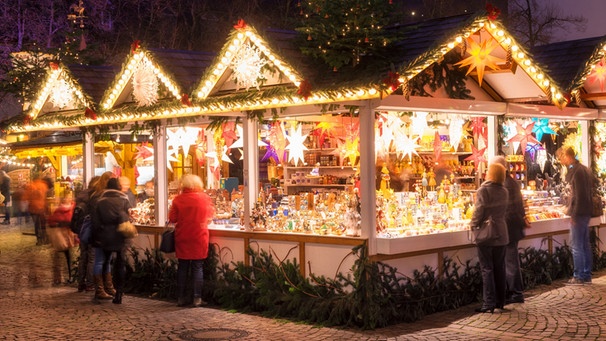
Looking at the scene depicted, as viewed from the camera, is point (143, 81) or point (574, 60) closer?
point (143, 81)

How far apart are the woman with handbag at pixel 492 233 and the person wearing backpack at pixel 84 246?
217 inches

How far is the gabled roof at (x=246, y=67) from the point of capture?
33.3 ft

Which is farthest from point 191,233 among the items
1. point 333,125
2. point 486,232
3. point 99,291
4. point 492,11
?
point 492,11

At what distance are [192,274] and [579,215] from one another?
17.8 feet

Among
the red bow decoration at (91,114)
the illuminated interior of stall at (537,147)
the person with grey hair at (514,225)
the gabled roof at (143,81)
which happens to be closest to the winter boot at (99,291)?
the gabled roof at (143,81)

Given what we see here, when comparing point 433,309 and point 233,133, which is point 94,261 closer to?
point 233,133

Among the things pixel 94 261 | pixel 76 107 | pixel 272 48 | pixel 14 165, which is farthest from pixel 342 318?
pixel 14 165

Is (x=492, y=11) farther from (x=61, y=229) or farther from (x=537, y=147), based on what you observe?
(x=61, y=229)

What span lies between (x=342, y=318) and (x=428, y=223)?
6.40ft

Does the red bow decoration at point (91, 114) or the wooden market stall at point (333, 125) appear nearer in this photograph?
the wooden market stall at point (333, 125)

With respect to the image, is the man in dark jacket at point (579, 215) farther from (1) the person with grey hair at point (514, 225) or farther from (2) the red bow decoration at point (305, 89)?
(2) the red bow decoration at point (305, 89)

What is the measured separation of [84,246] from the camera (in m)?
12.6

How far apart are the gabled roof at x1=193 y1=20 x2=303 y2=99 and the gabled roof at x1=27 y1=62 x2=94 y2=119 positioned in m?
3.03

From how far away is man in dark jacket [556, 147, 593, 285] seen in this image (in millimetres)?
11969
